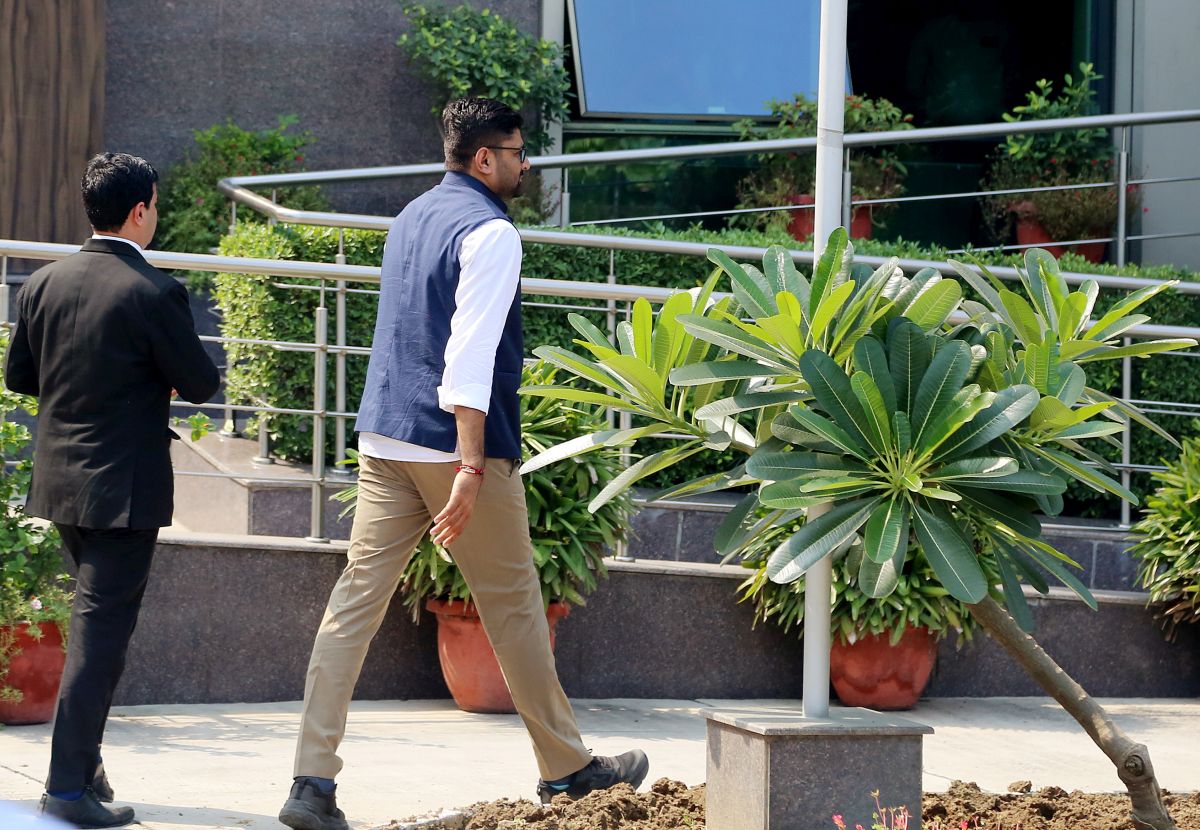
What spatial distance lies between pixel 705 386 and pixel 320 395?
2.48 m

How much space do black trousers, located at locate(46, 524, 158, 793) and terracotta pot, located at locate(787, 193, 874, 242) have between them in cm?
623

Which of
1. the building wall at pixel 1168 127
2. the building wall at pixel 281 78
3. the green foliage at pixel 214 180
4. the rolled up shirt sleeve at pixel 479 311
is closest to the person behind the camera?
the rolled up shirt sleeve at pixel 479 311

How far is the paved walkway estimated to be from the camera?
3.89 meters

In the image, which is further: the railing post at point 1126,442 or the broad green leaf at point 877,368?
the railing post at point 1126,442

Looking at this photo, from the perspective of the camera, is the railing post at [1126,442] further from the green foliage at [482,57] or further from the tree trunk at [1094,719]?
the green foliage at [482,57]

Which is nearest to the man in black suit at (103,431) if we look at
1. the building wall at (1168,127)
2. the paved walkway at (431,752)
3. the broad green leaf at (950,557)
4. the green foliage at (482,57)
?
the paved walkway at (431,752)

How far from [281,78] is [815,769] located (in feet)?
24.8

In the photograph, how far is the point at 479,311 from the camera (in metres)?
3.54

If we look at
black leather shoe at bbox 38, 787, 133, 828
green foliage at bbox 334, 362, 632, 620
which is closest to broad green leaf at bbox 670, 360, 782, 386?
black leather shoe at bbox 38, 787, 133, 828

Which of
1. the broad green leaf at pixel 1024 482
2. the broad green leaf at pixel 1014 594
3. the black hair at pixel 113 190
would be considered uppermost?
the black hair at pixel 113 190

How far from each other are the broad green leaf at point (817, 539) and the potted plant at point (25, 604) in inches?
97.1

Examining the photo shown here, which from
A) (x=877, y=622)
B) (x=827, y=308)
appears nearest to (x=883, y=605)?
(x=877, y=622)

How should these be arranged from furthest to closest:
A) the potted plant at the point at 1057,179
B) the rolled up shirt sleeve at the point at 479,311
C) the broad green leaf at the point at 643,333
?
the potted plant at the point at 1057,179 < the rolled up shirt sleeve at the point at 479,311 < the broad green leaf at the point at 643,333

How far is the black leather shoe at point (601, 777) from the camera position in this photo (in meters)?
3.75
